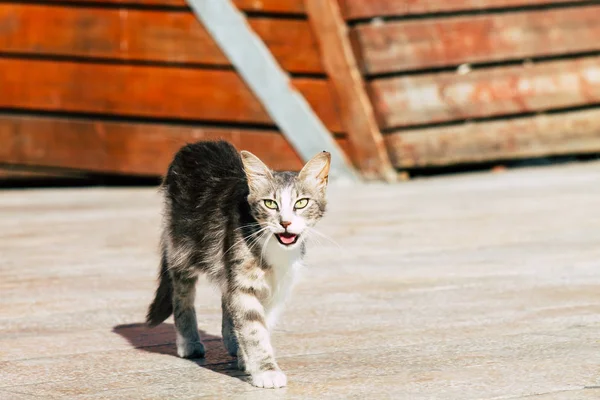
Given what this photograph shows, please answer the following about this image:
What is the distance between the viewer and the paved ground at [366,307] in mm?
3434

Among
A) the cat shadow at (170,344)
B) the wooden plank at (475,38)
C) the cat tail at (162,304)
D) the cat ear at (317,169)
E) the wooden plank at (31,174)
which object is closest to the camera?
the cat ear at (317,169)

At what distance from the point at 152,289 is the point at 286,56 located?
416 cm

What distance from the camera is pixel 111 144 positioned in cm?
927

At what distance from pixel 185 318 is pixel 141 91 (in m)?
5.44

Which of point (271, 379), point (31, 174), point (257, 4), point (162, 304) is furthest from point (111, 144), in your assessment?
point (271, 379)

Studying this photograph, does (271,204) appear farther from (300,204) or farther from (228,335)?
(228,335)

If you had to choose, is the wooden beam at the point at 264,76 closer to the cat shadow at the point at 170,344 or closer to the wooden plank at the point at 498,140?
the wooden plank at the point at 498,140

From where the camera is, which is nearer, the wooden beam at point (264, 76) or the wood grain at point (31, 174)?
the wooden beam at point (264, 76)

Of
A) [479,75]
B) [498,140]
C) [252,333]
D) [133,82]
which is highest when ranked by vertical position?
[479,75]

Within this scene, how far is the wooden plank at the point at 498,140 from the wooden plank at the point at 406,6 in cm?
96

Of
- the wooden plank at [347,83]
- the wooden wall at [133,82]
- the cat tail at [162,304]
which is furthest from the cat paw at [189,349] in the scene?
the wooden plank at [347,83]

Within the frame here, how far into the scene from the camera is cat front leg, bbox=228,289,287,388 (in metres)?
3.44

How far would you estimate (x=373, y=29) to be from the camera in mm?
9016

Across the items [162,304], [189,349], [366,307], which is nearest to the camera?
Result: [189,349]
